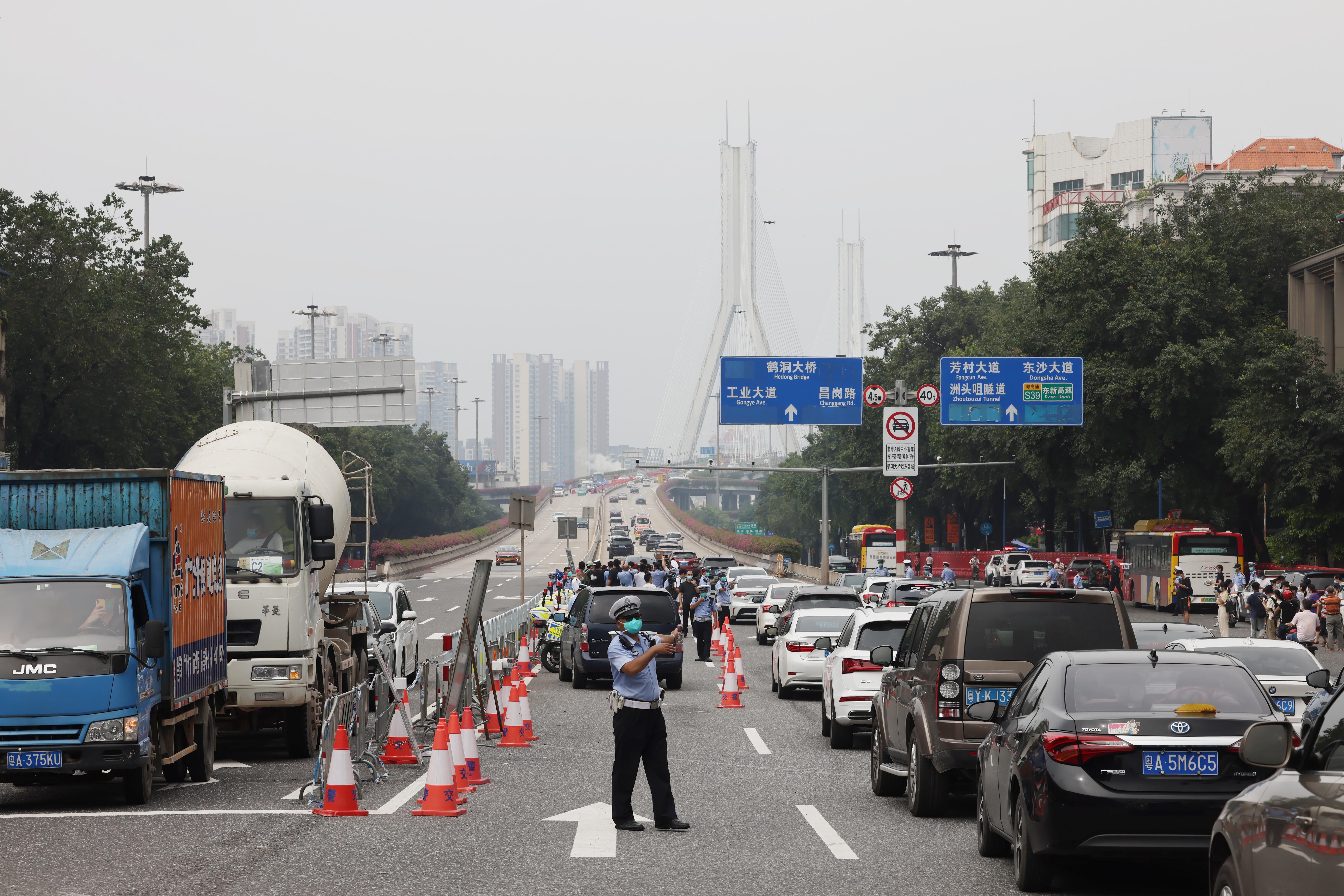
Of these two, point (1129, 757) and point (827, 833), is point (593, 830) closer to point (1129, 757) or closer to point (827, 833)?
point (827, 833)

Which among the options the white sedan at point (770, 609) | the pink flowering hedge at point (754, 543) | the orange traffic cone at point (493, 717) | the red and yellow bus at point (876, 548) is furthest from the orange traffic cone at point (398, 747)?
the pink flowering hedge at point (754, 543)

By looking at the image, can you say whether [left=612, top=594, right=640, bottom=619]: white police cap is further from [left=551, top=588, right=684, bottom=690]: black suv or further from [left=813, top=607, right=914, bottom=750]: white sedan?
[left=551, top=588, right=684, bottom=690]: black suv

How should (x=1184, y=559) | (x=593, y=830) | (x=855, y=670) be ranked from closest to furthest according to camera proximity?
(x=593, y=830) < (x=855, y=670) < (x=1184, y=559)

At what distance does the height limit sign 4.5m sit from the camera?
43.2 meters

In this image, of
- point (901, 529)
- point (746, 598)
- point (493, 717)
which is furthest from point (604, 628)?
point (901, 529)

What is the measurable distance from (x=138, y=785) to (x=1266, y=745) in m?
9.69

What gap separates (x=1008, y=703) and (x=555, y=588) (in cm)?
3250

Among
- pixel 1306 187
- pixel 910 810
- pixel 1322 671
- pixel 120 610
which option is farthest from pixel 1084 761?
pixel 1306 187

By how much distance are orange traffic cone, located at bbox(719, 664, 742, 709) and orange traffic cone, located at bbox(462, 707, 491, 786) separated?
845 cm

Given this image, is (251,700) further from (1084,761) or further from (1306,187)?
(1306,187)

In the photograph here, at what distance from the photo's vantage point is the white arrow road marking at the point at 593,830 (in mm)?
10109

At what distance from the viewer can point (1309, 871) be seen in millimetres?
5102

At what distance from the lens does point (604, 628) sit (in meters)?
24.7

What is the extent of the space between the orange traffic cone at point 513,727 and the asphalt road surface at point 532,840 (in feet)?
1.43
